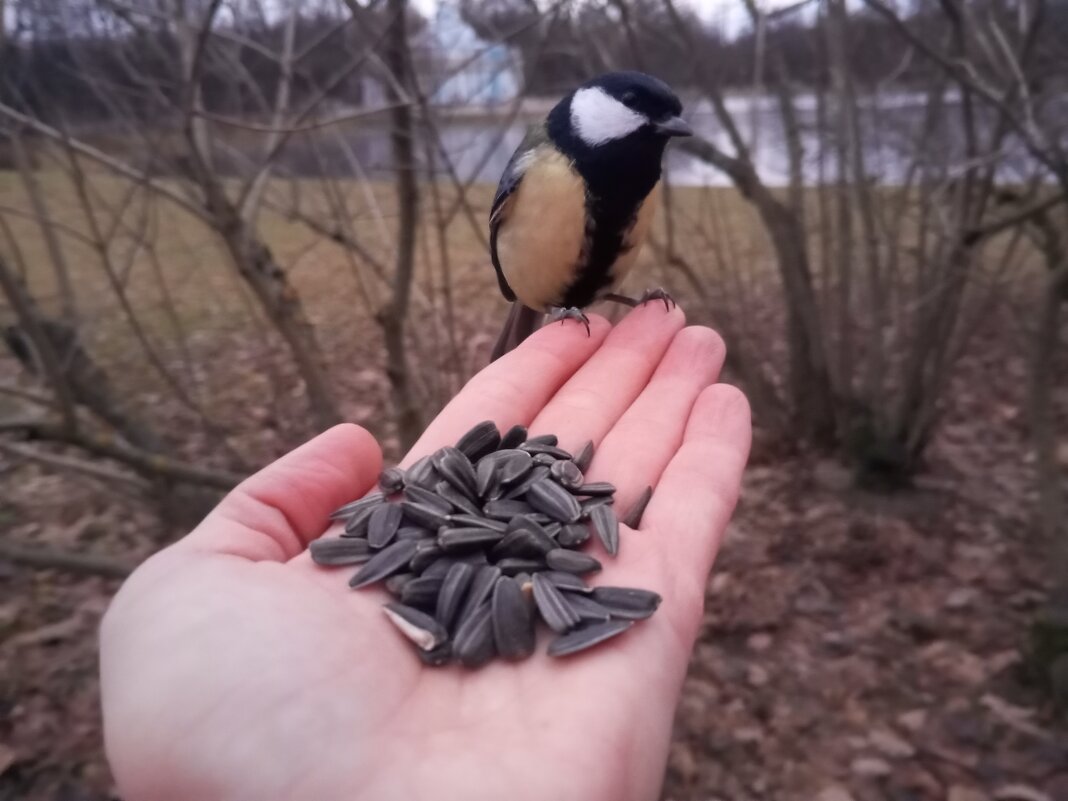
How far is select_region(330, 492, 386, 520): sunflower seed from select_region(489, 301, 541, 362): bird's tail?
46.1 inches

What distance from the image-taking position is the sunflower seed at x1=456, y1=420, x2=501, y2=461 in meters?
1.74

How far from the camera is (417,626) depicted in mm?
1326

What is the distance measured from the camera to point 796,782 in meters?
2.41

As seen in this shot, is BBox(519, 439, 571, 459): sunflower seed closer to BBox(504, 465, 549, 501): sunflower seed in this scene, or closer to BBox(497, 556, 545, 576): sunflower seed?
BBox(504, 465, 549, 501): sunflower seed

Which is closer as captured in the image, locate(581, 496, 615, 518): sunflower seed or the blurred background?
locate(581, 496, 615, 518): sunflower seed

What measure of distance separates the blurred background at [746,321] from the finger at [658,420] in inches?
39.4

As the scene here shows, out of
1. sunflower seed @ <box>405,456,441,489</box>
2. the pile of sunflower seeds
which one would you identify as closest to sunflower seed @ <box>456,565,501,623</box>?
the pile of sunflower seeds

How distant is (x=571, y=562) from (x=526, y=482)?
26 centimetres

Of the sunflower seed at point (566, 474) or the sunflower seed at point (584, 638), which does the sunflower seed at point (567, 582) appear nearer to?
the sunflower seed at point (584, 638)

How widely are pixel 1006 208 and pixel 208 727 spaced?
3804 millimetres

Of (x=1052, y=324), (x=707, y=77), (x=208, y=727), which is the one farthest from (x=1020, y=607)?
(x=208, y=727)

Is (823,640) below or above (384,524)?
below

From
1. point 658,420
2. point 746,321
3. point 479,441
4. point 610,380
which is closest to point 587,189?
point 610,380

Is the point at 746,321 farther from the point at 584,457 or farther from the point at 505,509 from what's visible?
the point at 505,509
